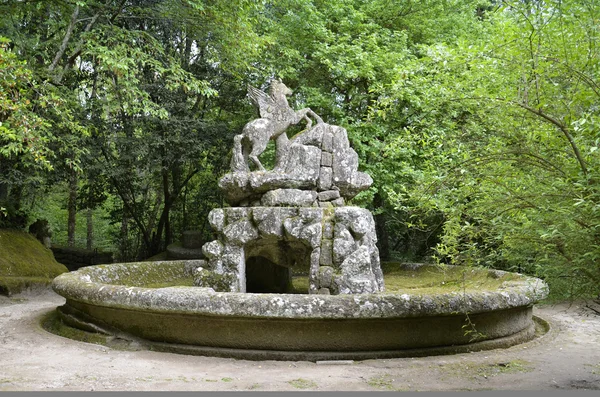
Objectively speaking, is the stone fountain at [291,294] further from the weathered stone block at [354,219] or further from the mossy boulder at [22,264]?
the mossy boulder at [22,264]

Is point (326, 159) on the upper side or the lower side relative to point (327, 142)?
lower

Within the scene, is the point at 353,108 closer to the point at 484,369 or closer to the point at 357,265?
the point at 357,265

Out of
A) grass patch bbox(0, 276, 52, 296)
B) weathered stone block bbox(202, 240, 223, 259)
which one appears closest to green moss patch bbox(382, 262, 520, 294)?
weathered stone block bbox(202, 240, 223, 259)

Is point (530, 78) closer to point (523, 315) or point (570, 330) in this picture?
point (523, 315)

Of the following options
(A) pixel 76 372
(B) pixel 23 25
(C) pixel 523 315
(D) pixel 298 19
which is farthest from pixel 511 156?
(B) pixel 23 25

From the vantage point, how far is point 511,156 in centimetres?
429

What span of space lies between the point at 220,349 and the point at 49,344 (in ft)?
6.80

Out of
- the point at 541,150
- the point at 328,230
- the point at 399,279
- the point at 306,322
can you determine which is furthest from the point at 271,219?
the point at 541,150

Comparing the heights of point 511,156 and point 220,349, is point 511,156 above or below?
above

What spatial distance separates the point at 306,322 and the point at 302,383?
0.98 m

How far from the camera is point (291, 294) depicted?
605 cm

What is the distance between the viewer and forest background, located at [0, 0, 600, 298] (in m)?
4.12

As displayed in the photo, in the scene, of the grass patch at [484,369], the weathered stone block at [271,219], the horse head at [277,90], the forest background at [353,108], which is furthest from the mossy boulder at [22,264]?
the grass patch at [484,369]

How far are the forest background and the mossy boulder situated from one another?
2.44ft
